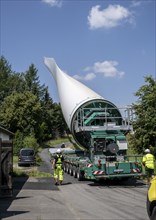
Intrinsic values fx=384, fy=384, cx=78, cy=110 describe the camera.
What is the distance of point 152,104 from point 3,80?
216 ft

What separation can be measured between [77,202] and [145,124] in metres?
14.1

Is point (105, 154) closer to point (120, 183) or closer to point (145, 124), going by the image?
point (120, 183)

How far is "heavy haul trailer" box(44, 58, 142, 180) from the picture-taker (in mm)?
17734

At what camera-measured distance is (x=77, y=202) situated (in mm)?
12664

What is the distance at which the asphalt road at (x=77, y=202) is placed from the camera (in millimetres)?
10062

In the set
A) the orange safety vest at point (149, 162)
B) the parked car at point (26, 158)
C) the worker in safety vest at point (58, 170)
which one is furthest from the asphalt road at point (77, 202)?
the parked car at point (26, 158)

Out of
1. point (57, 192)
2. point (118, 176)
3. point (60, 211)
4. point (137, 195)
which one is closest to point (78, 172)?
point (118, 176)

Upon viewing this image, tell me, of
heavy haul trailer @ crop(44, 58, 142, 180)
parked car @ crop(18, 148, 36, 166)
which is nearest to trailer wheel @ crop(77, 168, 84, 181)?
heavy haul trailer @ crop(44, 58, 142, 180)

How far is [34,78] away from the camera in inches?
3868

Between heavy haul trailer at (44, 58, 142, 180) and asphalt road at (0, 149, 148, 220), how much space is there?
0.83m

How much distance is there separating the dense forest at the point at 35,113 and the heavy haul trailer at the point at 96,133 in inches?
135

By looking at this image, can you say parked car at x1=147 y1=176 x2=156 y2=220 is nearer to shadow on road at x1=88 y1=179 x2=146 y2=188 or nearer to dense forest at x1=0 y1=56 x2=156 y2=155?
shadow on road at x1=88 y1=179 x2=146 y2=188

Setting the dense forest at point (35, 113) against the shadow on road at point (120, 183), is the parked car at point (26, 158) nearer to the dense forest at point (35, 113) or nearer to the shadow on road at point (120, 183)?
the dense forest at point (35, 113)

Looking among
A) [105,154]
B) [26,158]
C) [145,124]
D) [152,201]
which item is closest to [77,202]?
[152,201]
